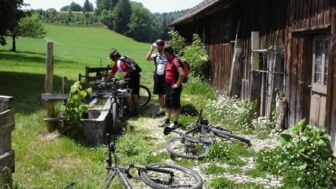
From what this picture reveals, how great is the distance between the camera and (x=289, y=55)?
32.8 feet

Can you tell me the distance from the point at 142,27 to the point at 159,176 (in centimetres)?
11435

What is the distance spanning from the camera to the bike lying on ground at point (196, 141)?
8273 millimetres

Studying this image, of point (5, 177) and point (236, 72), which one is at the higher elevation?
point (236, 72)

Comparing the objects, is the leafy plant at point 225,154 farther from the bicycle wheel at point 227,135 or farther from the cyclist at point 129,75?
the cyclist at point 129,75

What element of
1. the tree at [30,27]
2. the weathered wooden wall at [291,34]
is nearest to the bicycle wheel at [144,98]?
the weathered wooden wall at [291,34]

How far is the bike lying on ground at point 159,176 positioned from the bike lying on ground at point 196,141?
135 centimetres

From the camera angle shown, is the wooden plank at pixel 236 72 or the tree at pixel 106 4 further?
the tree at pixel 106 4

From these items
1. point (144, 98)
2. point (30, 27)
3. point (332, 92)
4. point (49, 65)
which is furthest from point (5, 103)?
point (30, 27)

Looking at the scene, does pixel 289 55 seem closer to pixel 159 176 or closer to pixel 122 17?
pixel 159 176

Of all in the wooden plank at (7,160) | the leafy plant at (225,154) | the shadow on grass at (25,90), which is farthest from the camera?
the shadow on grass at (25,90)

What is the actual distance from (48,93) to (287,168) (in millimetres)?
5402

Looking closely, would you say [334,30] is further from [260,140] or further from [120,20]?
[120,20]

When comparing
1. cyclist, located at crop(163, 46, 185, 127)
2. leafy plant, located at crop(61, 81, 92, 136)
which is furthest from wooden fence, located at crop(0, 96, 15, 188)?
cyclist, located at crop(163, 46, 185, 127)

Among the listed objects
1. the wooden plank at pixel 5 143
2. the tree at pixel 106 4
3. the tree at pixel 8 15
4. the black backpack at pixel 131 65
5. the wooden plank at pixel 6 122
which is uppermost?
the tree at pixel 106 4
